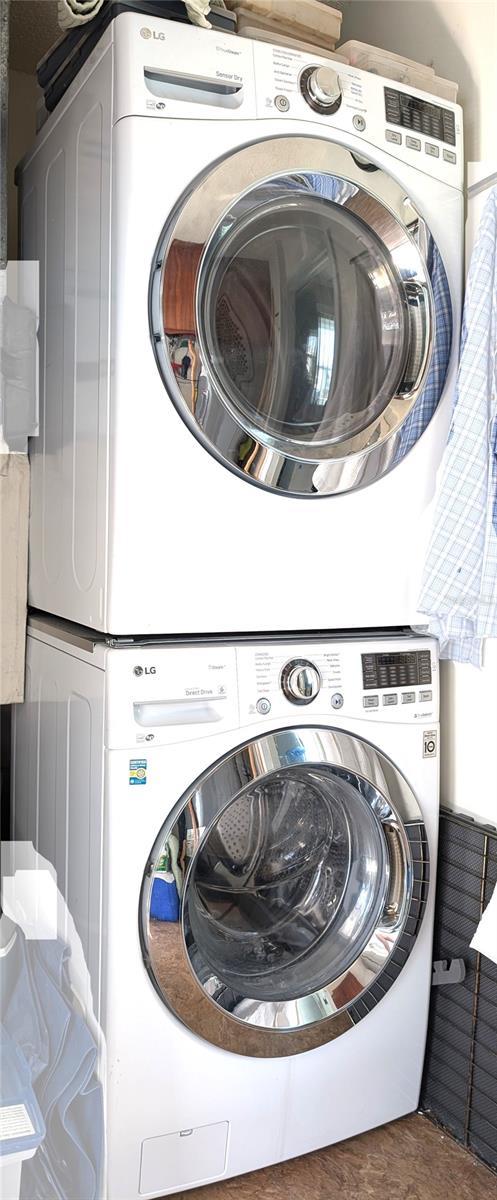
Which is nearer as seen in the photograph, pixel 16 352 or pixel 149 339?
pixel 149 339

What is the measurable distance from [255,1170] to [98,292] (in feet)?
4.94

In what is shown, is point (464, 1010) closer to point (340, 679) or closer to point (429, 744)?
point (429, 744)

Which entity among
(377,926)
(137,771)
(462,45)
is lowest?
(377,926)

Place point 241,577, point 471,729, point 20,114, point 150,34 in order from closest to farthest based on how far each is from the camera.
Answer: point 150,34 < point 241,577 < point 471,729 < point 20,114

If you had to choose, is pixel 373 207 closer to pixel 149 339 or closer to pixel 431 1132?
pixel 149 339

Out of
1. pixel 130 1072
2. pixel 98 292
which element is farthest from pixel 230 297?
pixel 130 1072

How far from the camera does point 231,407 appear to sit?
1.44m

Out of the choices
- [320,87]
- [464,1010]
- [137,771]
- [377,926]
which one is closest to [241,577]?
[137,771]

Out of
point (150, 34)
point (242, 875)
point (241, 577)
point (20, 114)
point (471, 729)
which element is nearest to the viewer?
point (150, 34)

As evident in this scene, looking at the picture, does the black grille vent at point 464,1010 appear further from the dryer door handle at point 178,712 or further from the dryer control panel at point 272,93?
the dryer control panel at point 272,93

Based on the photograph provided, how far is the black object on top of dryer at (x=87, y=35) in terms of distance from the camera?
4.83ft

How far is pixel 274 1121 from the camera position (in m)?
1.59

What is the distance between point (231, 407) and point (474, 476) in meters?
0.43

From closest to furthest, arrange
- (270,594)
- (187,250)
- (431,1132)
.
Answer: (187,250) → (270,594) → (431,1132)
